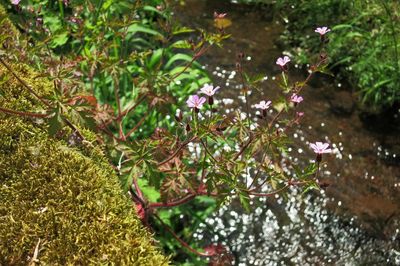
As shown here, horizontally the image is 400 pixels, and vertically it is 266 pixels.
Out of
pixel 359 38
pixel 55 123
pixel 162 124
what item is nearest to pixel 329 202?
pixel 162 124

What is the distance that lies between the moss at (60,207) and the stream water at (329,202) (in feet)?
3.96

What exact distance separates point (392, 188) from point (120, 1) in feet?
8.09

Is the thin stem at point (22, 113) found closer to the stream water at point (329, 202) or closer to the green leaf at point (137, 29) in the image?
the stream water at point (329, 202)

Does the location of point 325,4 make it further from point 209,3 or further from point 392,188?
point 392,188

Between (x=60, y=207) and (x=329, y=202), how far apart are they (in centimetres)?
236

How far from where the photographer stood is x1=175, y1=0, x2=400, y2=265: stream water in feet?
10.7

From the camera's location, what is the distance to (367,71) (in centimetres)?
447

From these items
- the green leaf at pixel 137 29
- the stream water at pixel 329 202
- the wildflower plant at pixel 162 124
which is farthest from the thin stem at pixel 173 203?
the green leaf at pixel 137 29

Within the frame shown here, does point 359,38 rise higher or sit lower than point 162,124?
higher

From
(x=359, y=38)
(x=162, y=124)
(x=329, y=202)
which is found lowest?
(x=329, y=202)

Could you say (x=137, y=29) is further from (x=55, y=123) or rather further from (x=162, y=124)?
(x=55, y=123)

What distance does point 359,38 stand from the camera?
185 inches

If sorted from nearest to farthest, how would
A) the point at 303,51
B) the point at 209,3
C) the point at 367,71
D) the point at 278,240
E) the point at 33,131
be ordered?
1. the point at 33,131
2. the point at 278,240
3. the point at 367,71
4. the point at 303,51
5. the point at 209,3

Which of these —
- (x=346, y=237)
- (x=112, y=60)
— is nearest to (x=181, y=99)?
(x=112, y=60)
